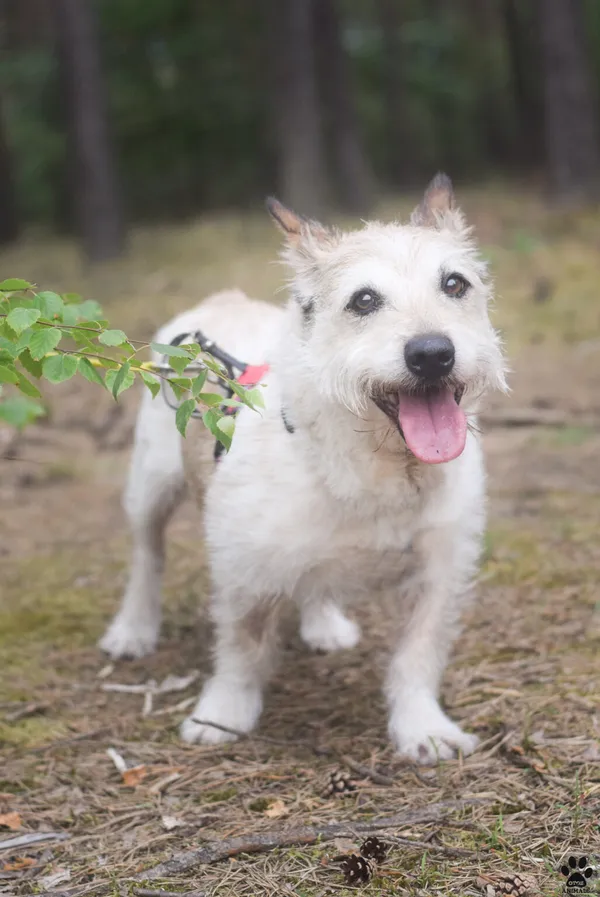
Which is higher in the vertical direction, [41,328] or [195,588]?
[41,328]

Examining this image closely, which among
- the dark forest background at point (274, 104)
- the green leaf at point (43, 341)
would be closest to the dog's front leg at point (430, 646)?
the green leaf at point (43, 341)

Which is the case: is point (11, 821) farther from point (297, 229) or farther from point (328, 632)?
point (297, 229)

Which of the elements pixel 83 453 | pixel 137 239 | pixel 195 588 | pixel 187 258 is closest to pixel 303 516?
pixel 195 588

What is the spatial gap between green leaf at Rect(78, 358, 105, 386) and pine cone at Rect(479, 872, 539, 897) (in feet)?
5.75

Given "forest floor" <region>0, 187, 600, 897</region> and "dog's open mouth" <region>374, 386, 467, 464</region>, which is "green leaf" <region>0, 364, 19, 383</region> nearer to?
"dog's open mouth" <region>374, 386, 467, 464</region>

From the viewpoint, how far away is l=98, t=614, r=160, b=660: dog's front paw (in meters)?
4.87

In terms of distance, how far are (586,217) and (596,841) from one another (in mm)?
10185

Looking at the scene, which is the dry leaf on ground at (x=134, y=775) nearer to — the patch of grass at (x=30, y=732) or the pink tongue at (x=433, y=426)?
the patch of grass at (x=30, y=732)

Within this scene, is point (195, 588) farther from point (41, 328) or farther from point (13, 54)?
point (13, 54)

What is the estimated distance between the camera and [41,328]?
2.92 metres

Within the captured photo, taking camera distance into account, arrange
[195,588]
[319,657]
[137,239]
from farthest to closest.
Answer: [137,239]
[195,588]
[319,657]

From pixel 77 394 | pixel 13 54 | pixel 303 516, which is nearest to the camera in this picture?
pixel 303 516

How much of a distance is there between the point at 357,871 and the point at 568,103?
1101 centimetres

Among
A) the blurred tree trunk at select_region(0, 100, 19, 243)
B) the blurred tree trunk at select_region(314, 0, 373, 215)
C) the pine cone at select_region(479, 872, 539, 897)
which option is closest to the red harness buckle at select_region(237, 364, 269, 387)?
the pine cone at select_region(479, 872, 539, 897)
